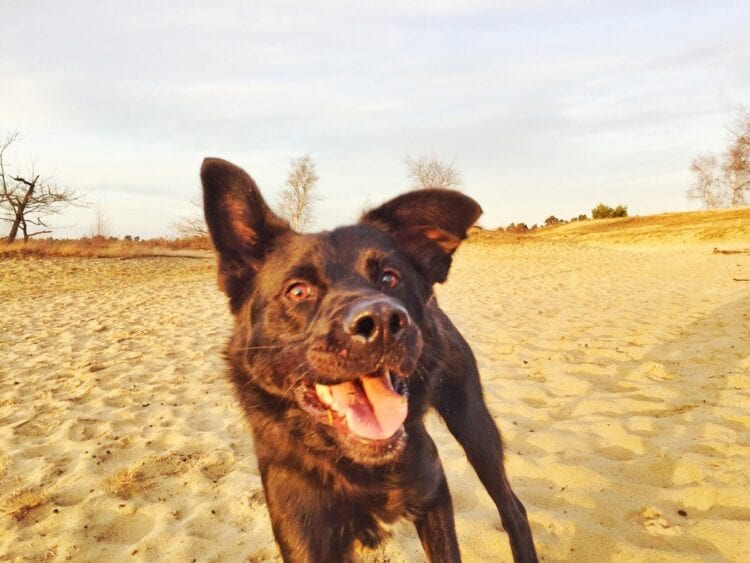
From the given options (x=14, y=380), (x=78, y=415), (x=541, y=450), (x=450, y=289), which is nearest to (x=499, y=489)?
(x=541, y=450)

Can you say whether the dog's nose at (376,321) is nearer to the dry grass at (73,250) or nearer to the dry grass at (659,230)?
the dry grass at (73,250)

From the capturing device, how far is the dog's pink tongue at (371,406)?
1958 millimetres

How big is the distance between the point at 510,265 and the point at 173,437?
20.3m

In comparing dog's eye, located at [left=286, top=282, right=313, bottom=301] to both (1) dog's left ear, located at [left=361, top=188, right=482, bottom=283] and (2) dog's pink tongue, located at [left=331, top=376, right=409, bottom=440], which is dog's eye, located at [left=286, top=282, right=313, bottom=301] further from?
(1) dog's left ear, located at [left=361, top=188, right=482, bottom=283]

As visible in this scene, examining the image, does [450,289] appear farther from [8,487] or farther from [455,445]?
[8,487]

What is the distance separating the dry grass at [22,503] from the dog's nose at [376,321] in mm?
2700

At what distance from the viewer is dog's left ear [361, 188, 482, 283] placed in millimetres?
2543

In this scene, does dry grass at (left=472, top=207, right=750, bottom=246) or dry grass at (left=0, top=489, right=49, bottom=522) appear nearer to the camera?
dry grass at (left=0, top=489, right=49, bottom=522)

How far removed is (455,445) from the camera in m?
4.00

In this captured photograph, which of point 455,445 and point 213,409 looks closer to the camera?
point 455,445

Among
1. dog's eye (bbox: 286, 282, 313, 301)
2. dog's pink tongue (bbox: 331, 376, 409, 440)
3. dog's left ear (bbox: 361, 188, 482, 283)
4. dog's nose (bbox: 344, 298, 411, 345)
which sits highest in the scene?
dog's left ear (bbox: 361, 188, 482, 283)

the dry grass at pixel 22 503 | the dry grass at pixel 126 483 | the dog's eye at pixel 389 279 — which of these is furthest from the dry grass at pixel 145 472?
the dog's eye at pixel 389 279

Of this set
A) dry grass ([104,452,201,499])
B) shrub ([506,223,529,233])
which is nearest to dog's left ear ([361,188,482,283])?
dry grass ([104,452,201,499])

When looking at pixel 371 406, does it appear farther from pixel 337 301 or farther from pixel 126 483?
pixel 126 483
